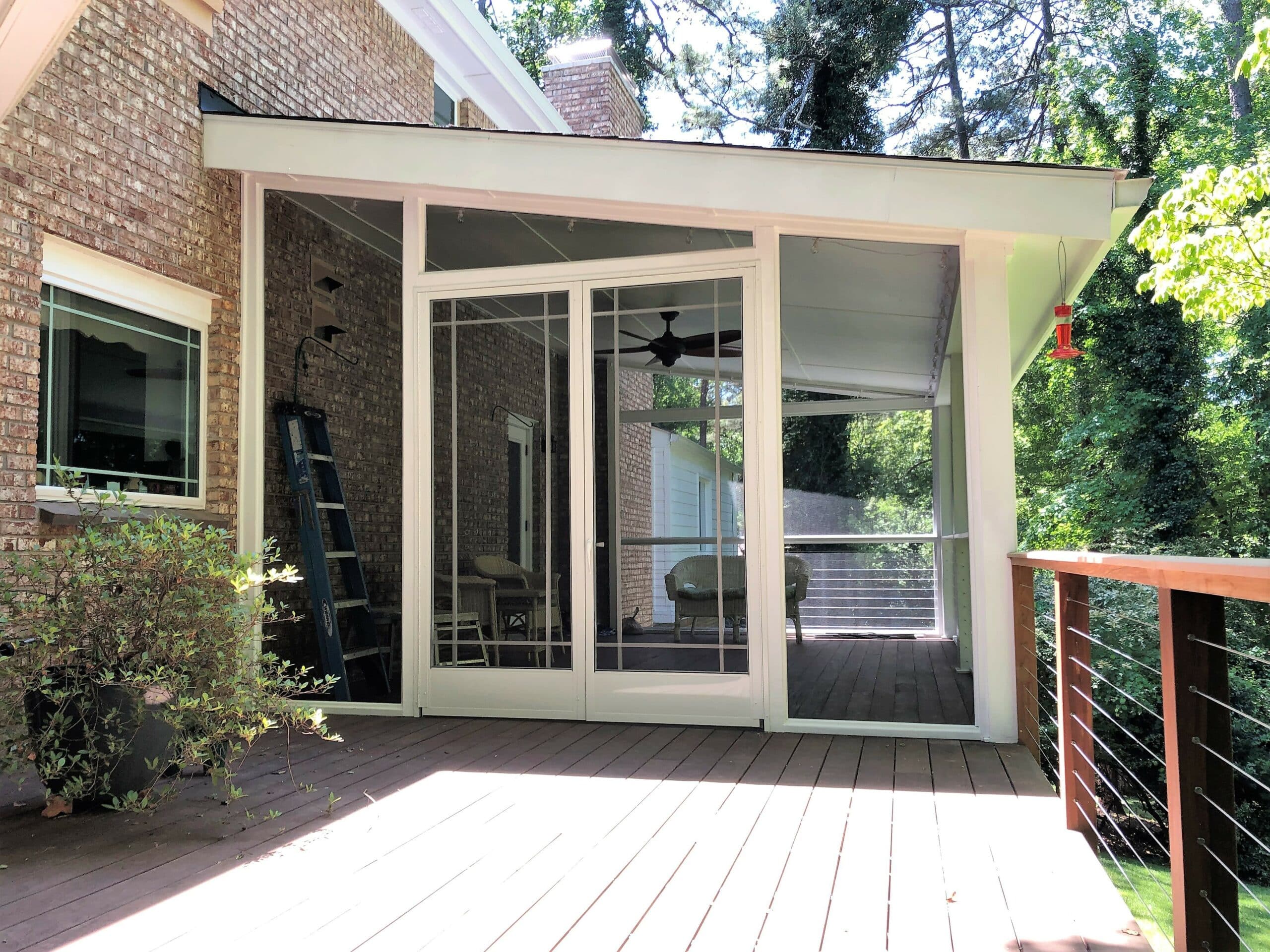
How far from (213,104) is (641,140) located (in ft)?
7.80

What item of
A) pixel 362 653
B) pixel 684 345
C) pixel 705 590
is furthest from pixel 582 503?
pixel 362 653

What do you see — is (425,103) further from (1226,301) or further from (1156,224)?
(1226,301)

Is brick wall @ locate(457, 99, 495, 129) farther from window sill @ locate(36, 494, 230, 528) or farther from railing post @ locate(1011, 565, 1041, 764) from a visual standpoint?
railing post @ locate(1011, 565, 1041, 764)

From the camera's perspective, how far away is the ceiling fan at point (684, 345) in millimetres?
4898

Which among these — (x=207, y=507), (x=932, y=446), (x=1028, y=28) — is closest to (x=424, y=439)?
(x=207, y=507)

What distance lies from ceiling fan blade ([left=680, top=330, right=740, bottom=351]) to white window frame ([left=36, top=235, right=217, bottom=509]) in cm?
252

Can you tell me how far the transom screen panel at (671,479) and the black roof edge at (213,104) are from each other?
224 centimetres

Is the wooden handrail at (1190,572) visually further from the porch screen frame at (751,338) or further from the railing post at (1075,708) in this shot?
the porch screen frame at (751,338)

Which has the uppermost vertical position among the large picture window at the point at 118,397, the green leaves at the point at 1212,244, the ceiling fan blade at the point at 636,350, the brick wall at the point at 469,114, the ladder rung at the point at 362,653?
the brick wall at the point at 469,114

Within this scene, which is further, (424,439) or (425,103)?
(425,103)

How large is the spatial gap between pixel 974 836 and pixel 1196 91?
1514 cm

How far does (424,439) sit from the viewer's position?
17.2 feet

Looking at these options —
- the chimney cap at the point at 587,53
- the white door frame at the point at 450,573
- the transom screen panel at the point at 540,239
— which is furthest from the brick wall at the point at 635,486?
the chimney cap at the point at 587,53

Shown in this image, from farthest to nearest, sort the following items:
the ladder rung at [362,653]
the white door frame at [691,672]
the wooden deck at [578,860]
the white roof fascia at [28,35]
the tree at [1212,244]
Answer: the tree at [1212,244] < the ladder rung at [362,653] < the white door frame at [691,672] < the white roof fascia at [28,35] < the wooden deck at [578,860]
